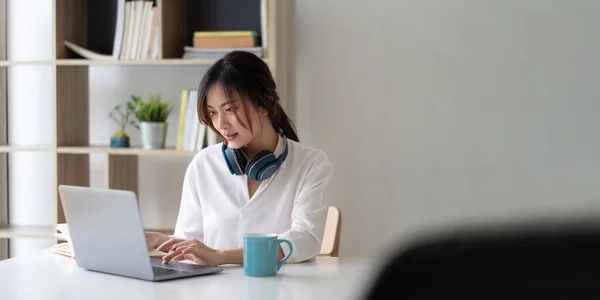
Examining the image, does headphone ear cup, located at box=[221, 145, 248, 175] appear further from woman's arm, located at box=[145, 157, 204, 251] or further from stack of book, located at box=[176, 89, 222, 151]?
stack of book, located at box=[176, 89, 222, 151]

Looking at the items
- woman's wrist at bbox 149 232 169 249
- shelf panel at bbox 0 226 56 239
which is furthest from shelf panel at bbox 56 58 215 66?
woman's wrist at bbox 149 232 169 249

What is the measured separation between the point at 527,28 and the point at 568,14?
0.17 m

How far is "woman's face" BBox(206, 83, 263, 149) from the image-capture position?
2.09 m

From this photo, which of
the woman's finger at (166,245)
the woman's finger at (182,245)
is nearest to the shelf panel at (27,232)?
the woman's finger at (166,245)

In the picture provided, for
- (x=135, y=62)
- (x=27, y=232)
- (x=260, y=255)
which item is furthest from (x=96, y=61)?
(x=260, y=255)

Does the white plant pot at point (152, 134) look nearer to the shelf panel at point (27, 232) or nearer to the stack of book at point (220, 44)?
the stack of book at point (220, 44)

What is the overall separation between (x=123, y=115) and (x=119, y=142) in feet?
0.75

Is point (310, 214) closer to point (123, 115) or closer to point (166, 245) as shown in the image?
point (166, 245)

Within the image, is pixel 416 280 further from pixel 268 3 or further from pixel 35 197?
pixel 35 197

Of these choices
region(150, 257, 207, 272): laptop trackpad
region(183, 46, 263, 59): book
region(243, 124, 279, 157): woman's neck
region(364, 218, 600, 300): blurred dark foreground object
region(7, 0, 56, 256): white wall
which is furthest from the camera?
region(7, 0, 56, 256): white wall

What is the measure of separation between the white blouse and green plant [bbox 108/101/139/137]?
120 cm

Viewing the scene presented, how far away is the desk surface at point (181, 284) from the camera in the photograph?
4.86 feet

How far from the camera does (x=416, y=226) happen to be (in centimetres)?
332

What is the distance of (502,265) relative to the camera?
221mm
